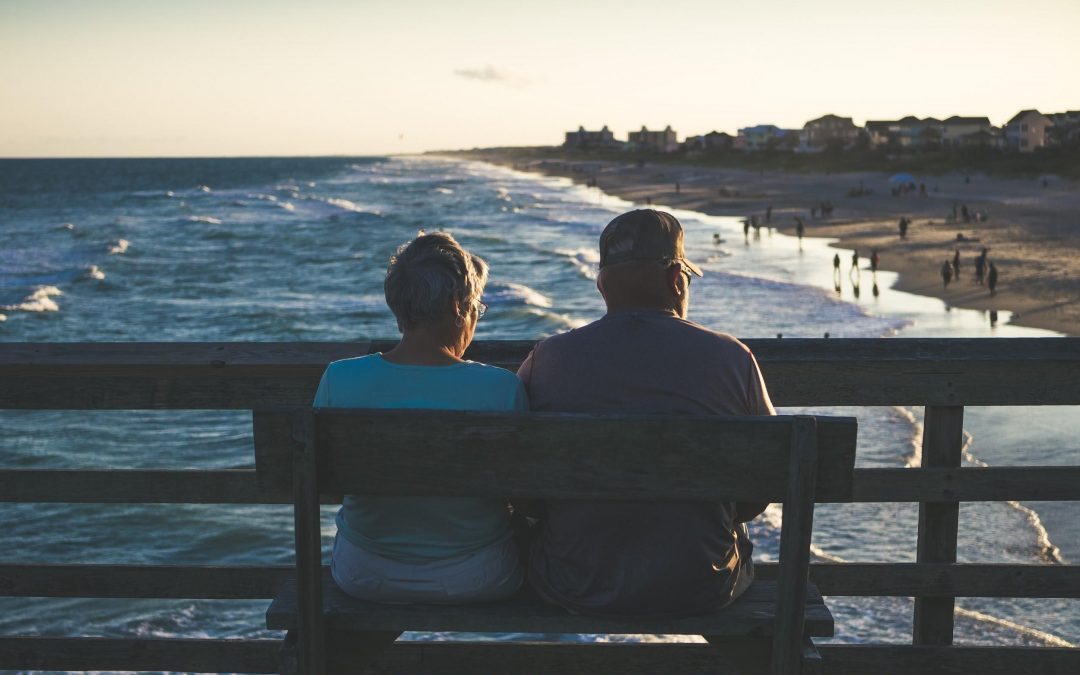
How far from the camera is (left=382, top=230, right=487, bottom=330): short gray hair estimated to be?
272cm

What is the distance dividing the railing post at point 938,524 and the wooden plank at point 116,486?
2.11m

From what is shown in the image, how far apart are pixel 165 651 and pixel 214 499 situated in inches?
21.3

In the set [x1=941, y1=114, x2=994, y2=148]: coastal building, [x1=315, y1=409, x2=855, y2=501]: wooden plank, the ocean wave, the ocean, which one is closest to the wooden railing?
[x1=315, y1=409, x2=855, y2=501]: wooden plank

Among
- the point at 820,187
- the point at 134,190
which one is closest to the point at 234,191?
the point at 134,190

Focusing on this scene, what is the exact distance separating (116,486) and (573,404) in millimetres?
1590

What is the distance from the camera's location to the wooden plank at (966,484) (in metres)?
3.25

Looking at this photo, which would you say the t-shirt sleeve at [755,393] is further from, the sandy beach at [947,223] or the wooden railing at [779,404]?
the sandy beach at [947,223]

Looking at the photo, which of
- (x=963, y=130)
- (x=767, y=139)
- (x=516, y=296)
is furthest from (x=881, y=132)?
(x=516, y=296)

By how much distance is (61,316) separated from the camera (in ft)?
94.8

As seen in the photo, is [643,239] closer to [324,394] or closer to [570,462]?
[570,462]

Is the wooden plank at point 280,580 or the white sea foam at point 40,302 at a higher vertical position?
the wooden plank at point 280,580

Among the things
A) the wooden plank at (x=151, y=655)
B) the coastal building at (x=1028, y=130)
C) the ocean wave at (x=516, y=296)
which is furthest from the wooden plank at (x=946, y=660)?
the coastal building at (x=1028, y=130)

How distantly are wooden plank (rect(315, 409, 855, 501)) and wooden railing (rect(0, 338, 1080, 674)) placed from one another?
78cm

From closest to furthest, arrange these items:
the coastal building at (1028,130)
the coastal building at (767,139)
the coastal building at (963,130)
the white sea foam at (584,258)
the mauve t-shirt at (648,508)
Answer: the mauve t-shirt at (648,508), the white sea foam at (584,258), the coastal building at (1028,130), the coastal building at (963,130), the coastal building at (767,139)
